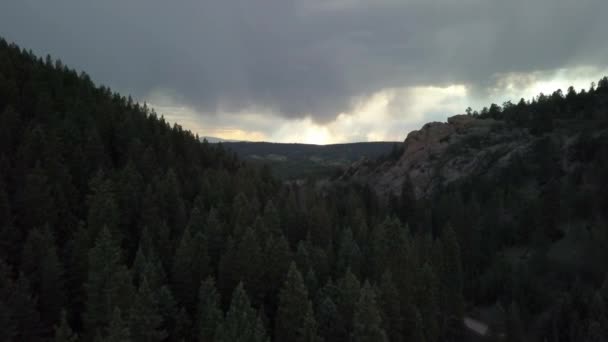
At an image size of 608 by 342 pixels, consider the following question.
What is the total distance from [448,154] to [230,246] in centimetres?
13638

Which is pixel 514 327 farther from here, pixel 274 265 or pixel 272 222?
pixel 274 265

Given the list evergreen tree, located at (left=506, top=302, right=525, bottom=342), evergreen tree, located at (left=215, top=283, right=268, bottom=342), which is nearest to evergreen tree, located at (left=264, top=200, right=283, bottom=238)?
evergreen tree, located at (left=215, top=283, right=268, bottom=342)

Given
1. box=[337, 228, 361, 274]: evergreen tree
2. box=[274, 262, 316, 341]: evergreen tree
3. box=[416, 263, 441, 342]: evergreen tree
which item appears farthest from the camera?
box=[337, 228, 361, 274]: evergreen tree

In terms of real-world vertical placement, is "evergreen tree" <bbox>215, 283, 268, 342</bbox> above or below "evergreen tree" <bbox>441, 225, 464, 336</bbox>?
above

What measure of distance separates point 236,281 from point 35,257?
18893 mm

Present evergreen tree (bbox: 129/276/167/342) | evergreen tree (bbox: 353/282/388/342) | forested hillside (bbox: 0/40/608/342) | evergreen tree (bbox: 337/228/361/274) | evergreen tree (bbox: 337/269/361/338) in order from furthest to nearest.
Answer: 1. evergreen tree (bbox: 337/228/361/274)
2. evergreen tree (bbox: 337/269/361/338)
3. forested hillside (bbox: 0/40/608/342)
4. evergreen tree (bbox: 353/282/388/342)
5. evergreen tree (bbox: 129/276/167/342)

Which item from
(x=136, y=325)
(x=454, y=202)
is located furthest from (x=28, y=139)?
(x=454, y=202)

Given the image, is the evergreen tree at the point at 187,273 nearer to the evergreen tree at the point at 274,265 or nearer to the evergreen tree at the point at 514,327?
the evergreen tree at the point at 274,265

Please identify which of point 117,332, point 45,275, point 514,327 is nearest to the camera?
point 117,332

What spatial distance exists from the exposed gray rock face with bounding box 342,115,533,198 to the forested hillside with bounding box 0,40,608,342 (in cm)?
2434

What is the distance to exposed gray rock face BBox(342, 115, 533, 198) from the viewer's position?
6230 inches

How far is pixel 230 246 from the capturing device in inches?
2026

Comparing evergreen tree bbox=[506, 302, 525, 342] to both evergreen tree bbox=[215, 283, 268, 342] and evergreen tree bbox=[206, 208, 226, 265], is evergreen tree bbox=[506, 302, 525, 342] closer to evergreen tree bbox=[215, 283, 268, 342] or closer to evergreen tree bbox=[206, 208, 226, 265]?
evergreen tree bbox=[206, 208, 226, 265]

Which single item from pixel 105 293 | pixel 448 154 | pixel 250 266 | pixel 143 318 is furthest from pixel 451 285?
pixel 448 154
